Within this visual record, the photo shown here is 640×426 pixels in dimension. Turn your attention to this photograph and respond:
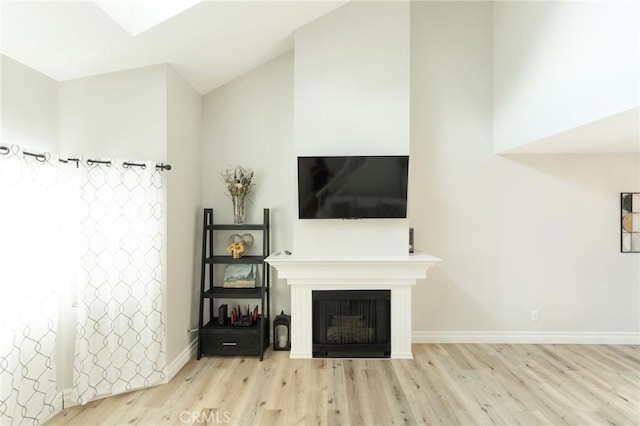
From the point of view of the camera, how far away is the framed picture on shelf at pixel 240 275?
3.44 metres

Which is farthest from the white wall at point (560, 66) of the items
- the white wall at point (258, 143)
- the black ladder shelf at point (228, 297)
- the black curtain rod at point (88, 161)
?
the black curtain rod at point (88, 161)

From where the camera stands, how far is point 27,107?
7.21ft

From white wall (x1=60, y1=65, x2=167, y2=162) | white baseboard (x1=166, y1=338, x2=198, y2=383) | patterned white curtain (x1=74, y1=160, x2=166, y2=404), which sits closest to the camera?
patterned white curtain (x1=74, y1=160, x2=166, y2=404)

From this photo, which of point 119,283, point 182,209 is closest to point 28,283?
point 119,283

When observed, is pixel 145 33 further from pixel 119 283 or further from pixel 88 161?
pixel 119 283

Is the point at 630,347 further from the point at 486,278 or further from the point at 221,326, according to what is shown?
the point at 221,326

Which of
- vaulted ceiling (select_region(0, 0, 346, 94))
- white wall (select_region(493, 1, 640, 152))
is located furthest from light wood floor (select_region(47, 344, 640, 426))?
vaulted ceiling (select_region(0, 0, 346, 94))

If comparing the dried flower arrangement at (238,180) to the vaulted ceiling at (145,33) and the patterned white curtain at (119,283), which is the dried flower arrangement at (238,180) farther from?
the vaulted ceiling at (145,33)

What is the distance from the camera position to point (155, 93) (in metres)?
2.71

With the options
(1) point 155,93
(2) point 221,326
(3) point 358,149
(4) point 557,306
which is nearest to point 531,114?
(3) point 358,149

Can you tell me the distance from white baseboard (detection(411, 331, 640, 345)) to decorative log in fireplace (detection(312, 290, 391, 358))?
598mm

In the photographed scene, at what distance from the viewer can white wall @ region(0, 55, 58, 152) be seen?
2.03 meters

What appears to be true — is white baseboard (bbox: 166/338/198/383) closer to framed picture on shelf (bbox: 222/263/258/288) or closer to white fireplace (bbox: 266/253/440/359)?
framed picture on shelf (bbox: 222/263/258/288)

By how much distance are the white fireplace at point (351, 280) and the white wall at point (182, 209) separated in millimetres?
825
